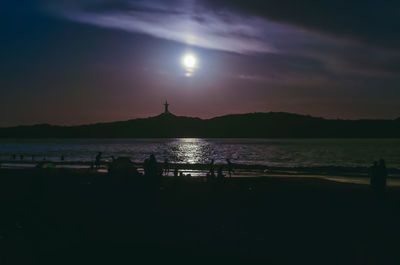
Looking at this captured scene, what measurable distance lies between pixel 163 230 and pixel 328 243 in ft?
16.9

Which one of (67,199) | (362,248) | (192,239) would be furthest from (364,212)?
(67,199)

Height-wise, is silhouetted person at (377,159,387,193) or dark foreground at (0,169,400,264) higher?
silhouetted person at (377,159,387,193)

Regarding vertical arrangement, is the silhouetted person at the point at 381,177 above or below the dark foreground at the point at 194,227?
above

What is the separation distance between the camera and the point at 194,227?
1242 centimetres

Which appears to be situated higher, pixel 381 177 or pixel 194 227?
pixel 381 177

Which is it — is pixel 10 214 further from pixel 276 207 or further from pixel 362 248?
pixel 362 248

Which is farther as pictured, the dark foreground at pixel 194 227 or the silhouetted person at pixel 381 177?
the silhouetted person at pixel 381 177

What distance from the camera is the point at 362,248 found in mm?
10461

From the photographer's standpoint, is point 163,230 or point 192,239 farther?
point 163,230

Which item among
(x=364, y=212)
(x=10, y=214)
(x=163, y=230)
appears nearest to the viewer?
(x=163, y=230)

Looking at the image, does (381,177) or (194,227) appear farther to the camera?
(381,177)

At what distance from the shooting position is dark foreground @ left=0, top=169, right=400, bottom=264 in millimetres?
9562

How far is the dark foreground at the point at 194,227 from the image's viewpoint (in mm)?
9562

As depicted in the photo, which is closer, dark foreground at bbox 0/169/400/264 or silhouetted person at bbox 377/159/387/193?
dark foreground at bbox 0/169/400/264
